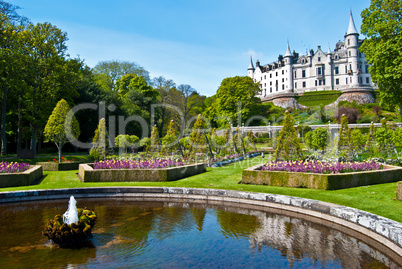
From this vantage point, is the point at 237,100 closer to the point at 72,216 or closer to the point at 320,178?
the point at 320,178

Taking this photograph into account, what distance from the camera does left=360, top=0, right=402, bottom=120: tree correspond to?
24.0m

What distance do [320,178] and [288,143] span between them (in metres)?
4.01

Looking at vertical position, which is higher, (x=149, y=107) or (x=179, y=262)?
(x=149, y=107)

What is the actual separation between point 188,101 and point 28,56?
121 ft

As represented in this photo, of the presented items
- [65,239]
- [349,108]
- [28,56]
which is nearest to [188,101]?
[349,108]

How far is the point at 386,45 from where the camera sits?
950 inches

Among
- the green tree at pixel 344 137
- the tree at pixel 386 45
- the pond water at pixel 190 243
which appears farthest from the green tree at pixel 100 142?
the tree at pixel 386 45

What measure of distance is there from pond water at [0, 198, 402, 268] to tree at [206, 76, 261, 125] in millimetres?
51265

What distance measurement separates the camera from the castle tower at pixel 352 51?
74.6 m

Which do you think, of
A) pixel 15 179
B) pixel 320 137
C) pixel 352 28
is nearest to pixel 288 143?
pixel 320 137

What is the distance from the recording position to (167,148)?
21250mm

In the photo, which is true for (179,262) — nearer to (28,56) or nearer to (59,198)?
(59,198)

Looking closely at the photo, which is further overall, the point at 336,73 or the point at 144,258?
the point at 336,73

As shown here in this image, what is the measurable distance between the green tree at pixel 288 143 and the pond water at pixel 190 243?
21.7 feet
